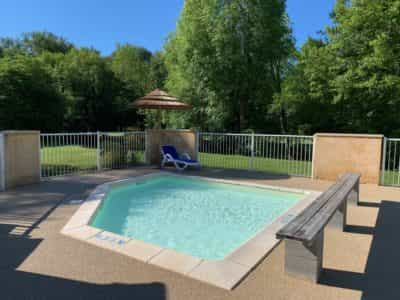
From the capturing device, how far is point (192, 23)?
50.4ft

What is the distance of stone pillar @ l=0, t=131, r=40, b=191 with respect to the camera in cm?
587

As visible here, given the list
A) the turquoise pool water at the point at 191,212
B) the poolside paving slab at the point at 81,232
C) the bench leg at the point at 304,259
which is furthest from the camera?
the turquoise pool water at the point at 191,212

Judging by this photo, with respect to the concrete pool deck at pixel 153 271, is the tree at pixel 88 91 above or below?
above

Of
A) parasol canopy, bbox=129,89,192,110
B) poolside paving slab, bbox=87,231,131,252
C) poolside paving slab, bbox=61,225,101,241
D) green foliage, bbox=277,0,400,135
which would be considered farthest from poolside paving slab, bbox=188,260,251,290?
green foliage, bbox=277,0,400,135

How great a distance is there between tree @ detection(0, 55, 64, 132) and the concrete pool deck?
13.0 meters

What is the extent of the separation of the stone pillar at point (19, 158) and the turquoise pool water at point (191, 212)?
79.9 inches

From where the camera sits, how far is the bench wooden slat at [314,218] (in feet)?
7.81

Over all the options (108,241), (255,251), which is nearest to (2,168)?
(108,241)

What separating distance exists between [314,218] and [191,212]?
316 centimetres

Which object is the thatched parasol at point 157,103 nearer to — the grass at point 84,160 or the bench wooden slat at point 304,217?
the grass at point 84,160

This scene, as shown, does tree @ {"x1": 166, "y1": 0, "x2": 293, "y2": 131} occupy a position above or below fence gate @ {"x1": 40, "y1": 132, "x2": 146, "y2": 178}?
above

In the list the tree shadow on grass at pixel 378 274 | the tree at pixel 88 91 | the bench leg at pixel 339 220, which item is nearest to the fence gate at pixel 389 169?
the tree shadow on grass at pixel 378 274

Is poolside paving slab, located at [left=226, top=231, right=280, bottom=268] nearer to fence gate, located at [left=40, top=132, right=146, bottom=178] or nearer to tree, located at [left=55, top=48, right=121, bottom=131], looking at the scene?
fence gate, located at [left=40, top=132, right=146, bottom=178]

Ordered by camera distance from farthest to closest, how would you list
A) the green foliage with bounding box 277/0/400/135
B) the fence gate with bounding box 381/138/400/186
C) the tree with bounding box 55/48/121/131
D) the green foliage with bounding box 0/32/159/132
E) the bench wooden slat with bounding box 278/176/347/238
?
the tree with bounding box 55/48/121/131 < the green foliage with bounding box 0/32/159/132 < the green foliage with bounding box 277/0/400/135 < the fence gate with bounding box 381/138/400/186 < the bench wooden slat with bounding box 278/176/347/238
